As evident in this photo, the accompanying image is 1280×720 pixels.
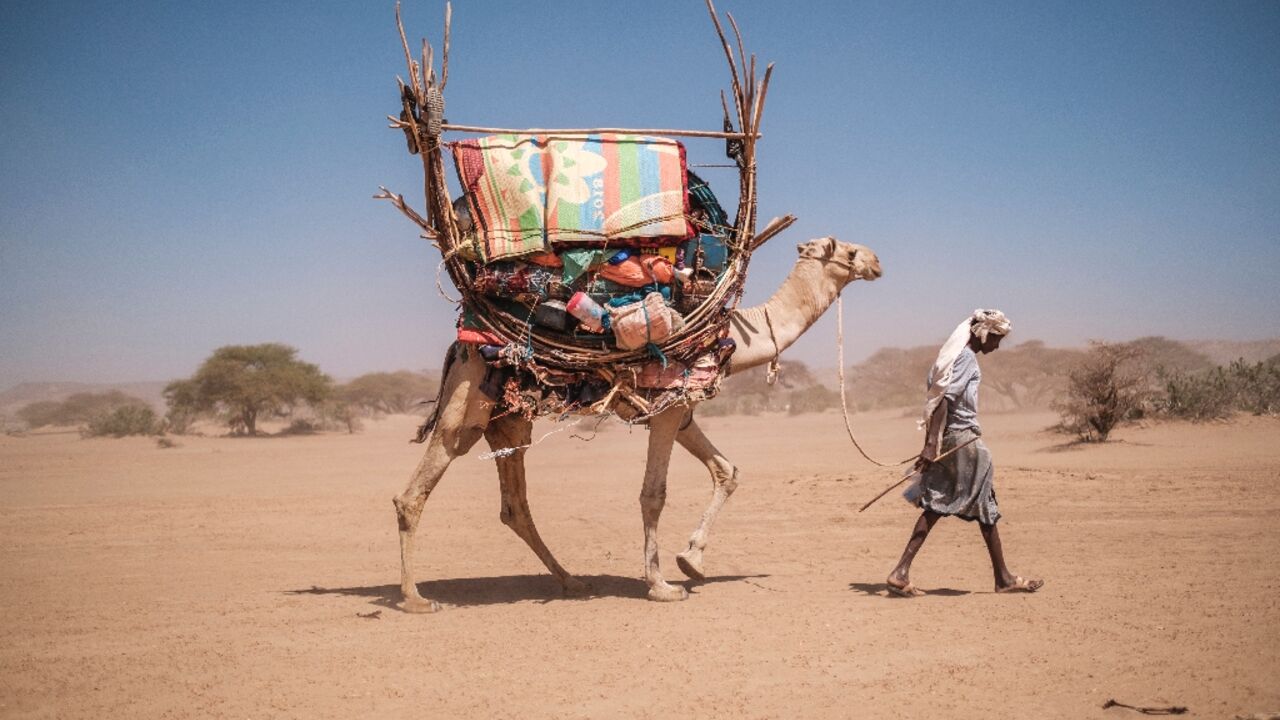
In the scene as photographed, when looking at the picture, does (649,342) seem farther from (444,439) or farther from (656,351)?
(444,439)

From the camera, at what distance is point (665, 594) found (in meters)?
6.80

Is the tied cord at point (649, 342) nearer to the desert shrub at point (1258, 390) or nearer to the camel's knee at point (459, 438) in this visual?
the camel's knee at point (459, 438)

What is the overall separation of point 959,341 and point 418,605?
4239 mm

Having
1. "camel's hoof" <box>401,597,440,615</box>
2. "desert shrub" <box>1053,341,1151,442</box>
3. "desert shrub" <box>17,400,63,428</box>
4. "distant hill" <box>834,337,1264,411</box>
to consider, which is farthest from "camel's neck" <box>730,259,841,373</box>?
"desert shrub" <box>17,400,63,428</box>

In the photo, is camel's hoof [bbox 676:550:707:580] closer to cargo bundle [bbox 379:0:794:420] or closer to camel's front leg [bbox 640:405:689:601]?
camel's front leg [bbox 640:405:689:601]

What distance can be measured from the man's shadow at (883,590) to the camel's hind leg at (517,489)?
2.09 m

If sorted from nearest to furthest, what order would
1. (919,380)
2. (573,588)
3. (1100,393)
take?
(573,588) → (1100,393) → (919,380)

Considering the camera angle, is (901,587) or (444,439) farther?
(444,439)

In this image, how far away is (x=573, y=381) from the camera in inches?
266

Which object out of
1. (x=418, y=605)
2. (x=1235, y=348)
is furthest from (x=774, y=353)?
(x=1235, y=348)

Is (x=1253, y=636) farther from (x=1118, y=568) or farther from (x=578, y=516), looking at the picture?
(x=578, y=516)

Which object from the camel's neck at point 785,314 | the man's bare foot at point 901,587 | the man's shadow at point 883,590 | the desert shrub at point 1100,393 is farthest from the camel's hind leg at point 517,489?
the desert shrub at point 1100,393

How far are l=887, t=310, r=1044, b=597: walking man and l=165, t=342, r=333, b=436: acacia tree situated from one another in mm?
27804

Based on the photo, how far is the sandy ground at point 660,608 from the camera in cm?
475
